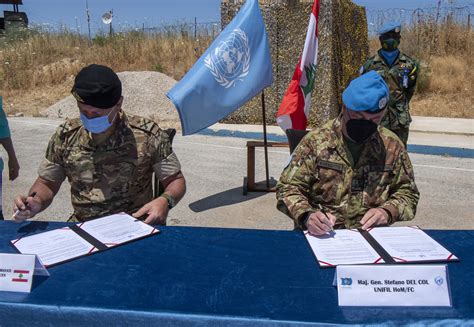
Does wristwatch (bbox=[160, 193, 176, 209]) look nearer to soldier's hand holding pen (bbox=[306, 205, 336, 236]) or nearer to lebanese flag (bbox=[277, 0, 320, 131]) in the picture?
soldier's hand holding pen (bbox=[306, 205, 336, 236])

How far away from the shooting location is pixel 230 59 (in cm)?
418

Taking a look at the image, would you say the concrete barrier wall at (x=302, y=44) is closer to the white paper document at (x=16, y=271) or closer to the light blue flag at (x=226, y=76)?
the light blue flag at (x=226, y=76)

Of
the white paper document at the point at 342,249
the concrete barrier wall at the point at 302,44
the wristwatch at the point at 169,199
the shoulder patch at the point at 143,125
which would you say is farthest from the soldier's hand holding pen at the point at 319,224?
the concrete barrier wall at the point at 302,44

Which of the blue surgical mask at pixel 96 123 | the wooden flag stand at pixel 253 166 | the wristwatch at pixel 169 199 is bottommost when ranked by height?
the wooden flag stand at pixel 253 166

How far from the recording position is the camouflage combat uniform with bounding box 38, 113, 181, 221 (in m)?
2.48

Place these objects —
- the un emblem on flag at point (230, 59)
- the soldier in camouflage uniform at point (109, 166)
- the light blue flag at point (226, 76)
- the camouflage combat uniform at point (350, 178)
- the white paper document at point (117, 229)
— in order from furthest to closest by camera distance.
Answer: the un emblem on flag at point (230, 59), the light blue flag at point (226, 76), the soldier in camouflage uniform at point (109, 166), the camouflage combat uniform at point (350, 178), the white paper document at point (117, 229)

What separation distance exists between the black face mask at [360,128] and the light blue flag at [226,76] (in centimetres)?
186

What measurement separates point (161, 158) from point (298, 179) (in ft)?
2.40

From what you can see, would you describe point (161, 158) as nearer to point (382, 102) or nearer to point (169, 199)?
point (169, 199)

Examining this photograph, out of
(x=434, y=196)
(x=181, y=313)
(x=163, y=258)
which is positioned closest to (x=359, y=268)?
(x=181, y=313)

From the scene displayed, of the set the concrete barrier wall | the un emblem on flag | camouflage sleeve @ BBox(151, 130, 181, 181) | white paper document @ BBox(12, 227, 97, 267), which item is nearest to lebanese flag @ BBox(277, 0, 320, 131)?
the un emblem on flag

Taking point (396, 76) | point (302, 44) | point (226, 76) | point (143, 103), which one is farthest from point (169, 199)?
point (143, 103)

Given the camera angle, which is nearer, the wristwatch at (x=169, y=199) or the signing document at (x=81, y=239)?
the signing document at (x=81, y=239)

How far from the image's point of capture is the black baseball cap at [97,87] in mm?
2197
